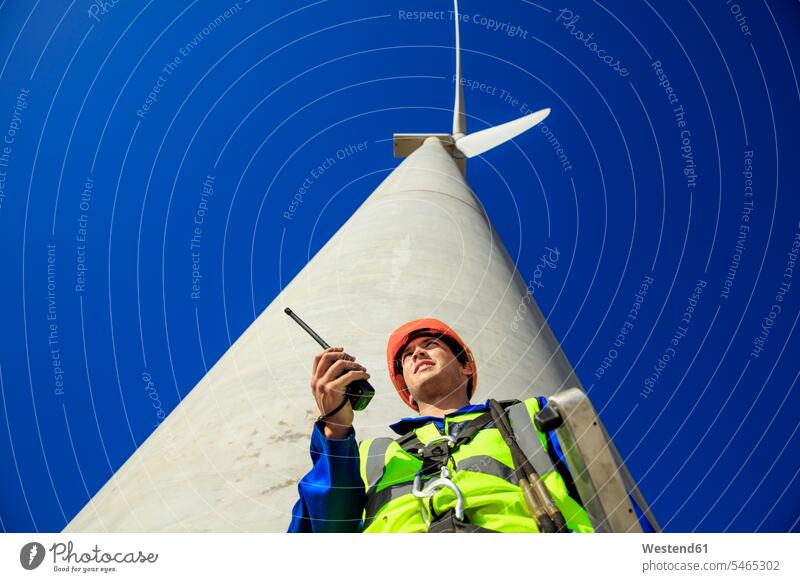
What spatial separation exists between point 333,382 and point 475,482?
0.90 metres

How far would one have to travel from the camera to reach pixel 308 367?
232 inches

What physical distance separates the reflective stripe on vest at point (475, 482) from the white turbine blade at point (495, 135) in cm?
1545

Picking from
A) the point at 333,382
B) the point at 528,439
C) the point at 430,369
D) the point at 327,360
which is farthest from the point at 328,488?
the point at 430,369

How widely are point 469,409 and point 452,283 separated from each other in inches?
129

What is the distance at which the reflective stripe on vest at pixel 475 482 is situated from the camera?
335 centimetres

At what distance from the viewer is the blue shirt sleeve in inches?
145

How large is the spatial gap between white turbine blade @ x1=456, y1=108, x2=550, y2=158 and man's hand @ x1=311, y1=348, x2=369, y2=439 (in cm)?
1559

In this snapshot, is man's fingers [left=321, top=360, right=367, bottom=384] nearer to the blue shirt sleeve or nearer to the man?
the man

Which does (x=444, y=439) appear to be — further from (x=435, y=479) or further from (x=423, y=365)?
(x=423, y=365)

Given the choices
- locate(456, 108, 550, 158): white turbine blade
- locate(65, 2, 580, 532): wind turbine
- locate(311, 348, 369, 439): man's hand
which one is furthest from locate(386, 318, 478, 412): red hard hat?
locate(456, 108, 550, 158): white turbine blade

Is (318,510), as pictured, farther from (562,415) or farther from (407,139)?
(407,139)

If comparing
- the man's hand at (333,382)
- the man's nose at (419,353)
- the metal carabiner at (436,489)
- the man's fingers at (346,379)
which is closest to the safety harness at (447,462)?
the metal carabiner at (436,489)
